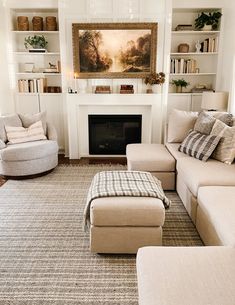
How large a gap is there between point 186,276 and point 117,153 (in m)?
3.98

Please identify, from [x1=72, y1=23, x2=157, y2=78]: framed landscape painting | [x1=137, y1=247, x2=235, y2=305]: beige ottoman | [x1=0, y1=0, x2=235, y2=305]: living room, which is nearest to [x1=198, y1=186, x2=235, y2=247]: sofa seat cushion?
[x1=0, y1=0, x2=235, y2=305]: living room

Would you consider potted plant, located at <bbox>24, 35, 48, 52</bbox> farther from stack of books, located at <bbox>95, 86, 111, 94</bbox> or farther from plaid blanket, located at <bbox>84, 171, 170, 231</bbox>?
plaid blanket, located at <bbox>84, 171, 170, 231</bbox>

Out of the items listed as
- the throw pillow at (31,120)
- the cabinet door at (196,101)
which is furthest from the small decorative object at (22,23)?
the cabinet door at (196,101)

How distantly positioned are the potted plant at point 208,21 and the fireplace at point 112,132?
6.03 ft

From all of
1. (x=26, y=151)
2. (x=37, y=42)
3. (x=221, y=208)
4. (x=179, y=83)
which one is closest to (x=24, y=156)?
(x=26, y=151)

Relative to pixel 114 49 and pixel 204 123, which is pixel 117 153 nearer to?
pixel 114 49

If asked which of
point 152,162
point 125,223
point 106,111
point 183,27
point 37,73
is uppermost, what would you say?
point 183,27

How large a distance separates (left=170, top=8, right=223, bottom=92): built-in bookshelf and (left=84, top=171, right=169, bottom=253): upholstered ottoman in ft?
10.8

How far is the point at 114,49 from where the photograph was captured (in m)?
4.85

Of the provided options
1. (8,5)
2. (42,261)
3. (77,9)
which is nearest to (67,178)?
(42,261)

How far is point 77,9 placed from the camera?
466 centimetres

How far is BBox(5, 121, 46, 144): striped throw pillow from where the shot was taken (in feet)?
14.0

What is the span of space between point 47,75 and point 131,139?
6.49ft

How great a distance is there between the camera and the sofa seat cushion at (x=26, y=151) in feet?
12.9
